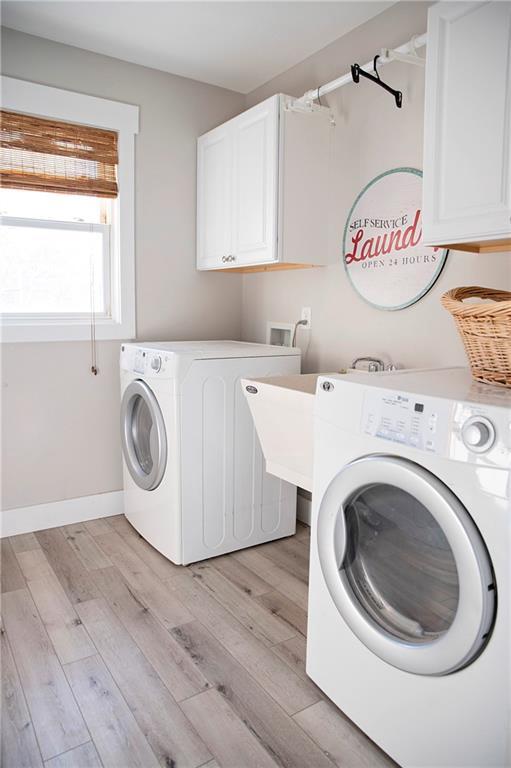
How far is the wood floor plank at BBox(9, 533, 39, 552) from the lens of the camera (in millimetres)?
2678

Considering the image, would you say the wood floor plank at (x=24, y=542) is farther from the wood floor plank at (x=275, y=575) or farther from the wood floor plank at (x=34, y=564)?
the wood floor plank at (x=275, y=575)

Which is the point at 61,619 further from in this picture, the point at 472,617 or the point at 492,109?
the point at 492,109

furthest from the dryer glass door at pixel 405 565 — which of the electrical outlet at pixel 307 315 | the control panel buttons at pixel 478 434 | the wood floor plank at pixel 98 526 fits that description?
the wood floor plank at pixel 98 526

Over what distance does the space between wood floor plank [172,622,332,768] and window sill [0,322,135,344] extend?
1.59 meters

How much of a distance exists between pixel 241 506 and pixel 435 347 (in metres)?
1.18

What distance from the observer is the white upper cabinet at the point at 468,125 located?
5.08 ft

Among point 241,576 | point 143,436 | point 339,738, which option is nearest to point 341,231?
point 143,436

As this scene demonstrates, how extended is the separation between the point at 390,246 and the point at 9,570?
2.21 meters

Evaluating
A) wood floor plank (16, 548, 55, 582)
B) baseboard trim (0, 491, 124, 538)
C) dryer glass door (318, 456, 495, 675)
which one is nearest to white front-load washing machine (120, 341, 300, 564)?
baseboard trim (0, 491, 124, 538)

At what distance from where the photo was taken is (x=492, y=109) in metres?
1.57

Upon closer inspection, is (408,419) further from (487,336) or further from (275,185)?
(275,185)

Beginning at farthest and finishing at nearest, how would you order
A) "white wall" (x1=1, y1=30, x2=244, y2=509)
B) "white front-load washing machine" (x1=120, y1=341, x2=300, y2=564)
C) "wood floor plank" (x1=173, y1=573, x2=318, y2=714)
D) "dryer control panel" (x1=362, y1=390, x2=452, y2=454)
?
"white wall" (x1=1, y1=30, x2=244, y2=509), "white front-load washing machine" (x1=120, y1=341, x2=300, y2=564), "wood floor plank" (x1=173, y1=573, x2=318, y2=714), "dryer control panel" (x1=362, y1=390, x2=452, y2=454)

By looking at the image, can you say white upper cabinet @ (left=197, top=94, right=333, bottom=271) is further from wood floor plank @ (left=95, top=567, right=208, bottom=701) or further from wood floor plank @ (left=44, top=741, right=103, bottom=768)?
wood floor plank @ (left=44, top=741, right=103, bottom=768)

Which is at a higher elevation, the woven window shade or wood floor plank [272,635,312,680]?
the woven window shade
